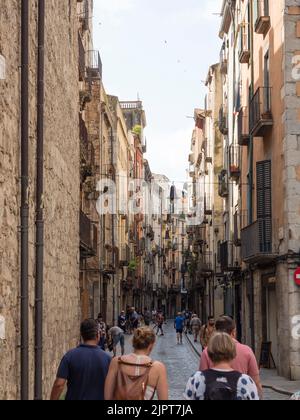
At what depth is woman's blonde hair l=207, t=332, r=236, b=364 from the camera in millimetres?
6203

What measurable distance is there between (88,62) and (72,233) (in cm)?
2003

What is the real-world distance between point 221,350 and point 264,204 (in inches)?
708

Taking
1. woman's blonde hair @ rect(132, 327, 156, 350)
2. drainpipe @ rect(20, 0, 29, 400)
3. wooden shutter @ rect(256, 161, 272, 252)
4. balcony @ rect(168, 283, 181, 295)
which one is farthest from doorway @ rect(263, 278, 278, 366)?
balcony @ rect(168, 283, 181, 295)

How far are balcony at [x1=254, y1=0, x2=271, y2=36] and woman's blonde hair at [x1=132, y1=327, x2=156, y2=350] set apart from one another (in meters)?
18.2

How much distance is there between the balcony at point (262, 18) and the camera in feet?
78.9

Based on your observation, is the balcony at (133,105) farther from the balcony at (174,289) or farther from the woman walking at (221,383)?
the woman walking at (221,383)

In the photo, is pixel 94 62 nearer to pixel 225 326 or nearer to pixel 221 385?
pixel 225 326

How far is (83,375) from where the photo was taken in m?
7.76

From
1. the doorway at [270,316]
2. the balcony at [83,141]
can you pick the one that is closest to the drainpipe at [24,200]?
the doorway at [270,316]

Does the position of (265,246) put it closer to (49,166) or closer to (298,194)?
(298,194)

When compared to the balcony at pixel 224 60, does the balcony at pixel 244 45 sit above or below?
below

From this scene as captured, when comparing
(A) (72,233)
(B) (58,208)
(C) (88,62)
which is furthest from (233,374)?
(C) (88,62)

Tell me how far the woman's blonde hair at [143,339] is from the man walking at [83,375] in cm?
81

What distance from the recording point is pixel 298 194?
21375mm
